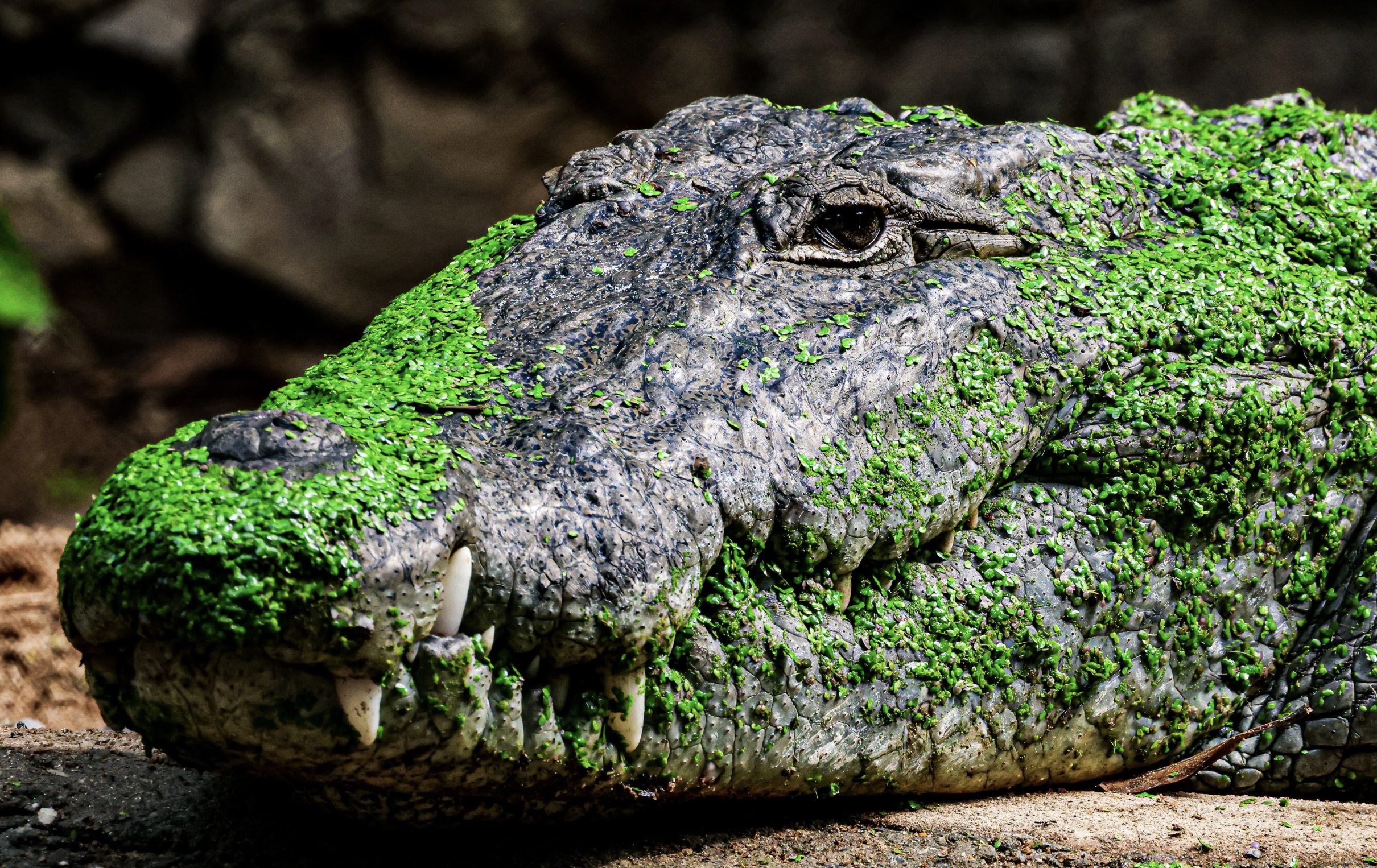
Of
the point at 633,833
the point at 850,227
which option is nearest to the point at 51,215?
the point at 850,227

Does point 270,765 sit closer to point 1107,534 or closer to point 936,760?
point 936,760

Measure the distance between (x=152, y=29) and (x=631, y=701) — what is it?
8365 millimetres

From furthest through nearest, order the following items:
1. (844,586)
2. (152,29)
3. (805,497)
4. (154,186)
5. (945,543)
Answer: (154,186)
(152,29)
(945,543)
(844,586)
(805,497)

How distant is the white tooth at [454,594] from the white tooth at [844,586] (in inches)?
37.6

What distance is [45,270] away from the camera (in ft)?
30.2

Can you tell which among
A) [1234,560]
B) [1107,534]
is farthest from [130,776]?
[1234,560]

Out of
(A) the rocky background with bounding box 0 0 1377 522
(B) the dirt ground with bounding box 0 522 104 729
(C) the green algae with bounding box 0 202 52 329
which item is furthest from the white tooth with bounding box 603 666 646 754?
(A) the rocky background with bounding box 0 0 1377 522

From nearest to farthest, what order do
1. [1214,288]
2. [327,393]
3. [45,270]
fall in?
[327,393] → [1214,288] → [45,270]

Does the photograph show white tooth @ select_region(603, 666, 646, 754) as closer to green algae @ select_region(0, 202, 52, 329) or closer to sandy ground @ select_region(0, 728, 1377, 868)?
sandy ground @ select_region(0, 728, 1377, 868)

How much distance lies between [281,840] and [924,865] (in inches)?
53.4

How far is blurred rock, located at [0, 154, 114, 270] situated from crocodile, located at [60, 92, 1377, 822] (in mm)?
6705

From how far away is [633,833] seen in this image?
2.74m

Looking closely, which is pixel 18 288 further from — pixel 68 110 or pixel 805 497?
pixel 68 110

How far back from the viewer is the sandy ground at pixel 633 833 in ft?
8.43
